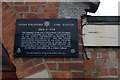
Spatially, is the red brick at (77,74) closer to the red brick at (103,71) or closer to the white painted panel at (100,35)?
the red brick at (103,71)

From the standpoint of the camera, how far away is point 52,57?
2.45 meters

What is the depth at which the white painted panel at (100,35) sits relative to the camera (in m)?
2.92

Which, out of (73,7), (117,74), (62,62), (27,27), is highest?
(73,7)

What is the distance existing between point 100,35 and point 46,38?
0.71m

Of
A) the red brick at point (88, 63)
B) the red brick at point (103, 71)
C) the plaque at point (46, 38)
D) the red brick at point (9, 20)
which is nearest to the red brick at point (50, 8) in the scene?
the plaque at point (46, 38)

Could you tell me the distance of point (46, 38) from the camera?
2535 mm

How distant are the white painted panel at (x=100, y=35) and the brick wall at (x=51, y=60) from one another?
75 mm

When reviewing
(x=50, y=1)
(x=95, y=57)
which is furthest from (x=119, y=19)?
(x=50, y=1)

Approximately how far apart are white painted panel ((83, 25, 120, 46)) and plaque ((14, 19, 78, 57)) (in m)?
0.41

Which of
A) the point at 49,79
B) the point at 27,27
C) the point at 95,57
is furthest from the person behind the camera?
the point at 95,57

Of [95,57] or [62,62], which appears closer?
[62,62]

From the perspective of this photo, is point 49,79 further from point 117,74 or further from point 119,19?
point 119,19

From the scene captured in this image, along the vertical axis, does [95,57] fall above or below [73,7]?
below

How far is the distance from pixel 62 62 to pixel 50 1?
2.01 ft
